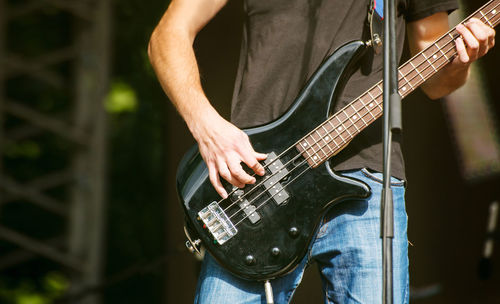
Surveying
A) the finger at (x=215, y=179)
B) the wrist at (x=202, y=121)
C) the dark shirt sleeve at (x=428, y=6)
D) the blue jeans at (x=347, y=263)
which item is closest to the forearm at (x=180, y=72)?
the wrist at (x=202, y=121)

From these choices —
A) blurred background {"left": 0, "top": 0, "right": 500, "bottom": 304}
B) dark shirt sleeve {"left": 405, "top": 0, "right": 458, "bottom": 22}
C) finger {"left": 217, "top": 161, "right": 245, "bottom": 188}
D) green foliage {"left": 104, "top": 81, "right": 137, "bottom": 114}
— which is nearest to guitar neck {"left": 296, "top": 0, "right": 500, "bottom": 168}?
dark shirt sleeve {"left": 405, "top": 0, "right": 458, "bottom": 22}

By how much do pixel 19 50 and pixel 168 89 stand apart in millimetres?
4178

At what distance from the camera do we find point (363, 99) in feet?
5.26

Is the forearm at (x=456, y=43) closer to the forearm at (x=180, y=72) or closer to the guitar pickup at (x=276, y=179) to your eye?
the guitar pickup at (x=276, y=179)

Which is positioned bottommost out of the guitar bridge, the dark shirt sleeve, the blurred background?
the guitar bridge

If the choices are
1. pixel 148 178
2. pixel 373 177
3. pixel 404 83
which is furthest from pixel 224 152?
pixel 148 178

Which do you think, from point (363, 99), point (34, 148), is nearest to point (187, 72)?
point (363, 99)

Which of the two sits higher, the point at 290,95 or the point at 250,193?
the point at 290,95

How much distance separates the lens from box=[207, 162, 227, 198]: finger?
1.52 m

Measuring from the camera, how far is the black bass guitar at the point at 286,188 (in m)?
1.53

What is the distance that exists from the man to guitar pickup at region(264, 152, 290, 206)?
0.13 feet

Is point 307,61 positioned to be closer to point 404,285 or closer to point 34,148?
point 404,285

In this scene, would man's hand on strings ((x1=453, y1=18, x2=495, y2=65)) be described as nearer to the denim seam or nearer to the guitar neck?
the guitar neck

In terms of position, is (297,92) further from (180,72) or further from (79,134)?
(79,134)
